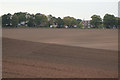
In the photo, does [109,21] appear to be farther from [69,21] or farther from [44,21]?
[44,21]

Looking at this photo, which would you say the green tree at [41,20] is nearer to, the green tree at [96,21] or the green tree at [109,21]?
the green tree at [96,21]

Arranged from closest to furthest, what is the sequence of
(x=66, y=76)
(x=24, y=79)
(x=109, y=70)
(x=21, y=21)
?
(x=24, y=79)
(x=66, y=76)
(x=109, y=70)
(x=21, y=21)

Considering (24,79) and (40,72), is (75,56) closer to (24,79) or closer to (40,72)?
(40,72)

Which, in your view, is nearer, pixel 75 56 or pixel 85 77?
pixel 85 77

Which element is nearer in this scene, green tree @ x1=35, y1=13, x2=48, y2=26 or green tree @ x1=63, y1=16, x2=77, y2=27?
green tree @ x1=35, y1=13, x2=48, y2=26

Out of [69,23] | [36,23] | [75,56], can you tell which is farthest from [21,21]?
[75,56]

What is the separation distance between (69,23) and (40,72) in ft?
303

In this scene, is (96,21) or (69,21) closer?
(96,21)

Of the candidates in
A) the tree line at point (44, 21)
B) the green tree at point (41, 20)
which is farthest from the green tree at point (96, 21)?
the green tree at point (41, 20)

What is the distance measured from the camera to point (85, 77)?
937 cm

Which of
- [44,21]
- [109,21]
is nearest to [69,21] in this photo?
[44,21]

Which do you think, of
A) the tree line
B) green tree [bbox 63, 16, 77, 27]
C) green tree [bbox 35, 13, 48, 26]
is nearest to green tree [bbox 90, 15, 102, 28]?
the tree line

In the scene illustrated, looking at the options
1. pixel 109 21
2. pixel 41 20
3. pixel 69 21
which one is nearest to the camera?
pixel 109 21

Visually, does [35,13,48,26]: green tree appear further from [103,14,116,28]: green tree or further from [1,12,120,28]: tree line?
[103,14,116,28]: green tree
